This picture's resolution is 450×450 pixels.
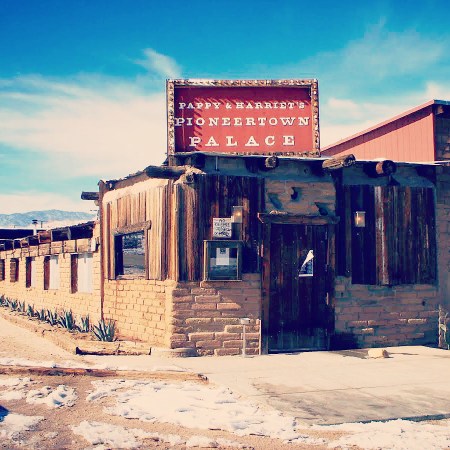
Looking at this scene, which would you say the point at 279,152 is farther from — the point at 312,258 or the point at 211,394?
the point at 211,394

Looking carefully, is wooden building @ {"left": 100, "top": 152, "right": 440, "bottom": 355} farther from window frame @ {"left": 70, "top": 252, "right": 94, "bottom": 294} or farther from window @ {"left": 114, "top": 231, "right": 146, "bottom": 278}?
window frame @ {"left": 70, "top": 252, "right": 94, "bottom": 294}

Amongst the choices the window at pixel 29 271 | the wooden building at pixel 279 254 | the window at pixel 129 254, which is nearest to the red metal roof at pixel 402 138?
the wooden building at pixel 279 254

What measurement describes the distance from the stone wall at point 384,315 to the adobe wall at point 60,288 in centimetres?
579

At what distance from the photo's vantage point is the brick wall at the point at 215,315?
1012 centimetres

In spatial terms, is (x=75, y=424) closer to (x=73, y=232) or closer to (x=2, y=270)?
(x=73, y=232)

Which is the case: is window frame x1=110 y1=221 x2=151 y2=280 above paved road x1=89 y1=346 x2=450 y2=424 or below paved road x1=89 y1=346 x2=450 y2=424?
above

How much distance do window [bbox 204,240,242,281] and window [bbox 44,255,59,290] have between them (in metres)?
8.51

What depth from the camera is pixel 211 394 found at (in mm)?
7203

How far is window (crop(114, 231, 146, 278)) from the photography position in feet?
39.0

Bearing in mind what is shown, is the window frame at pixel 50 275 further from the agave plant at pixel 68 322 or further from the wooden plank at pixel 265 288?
the wooden plank at pixel 265 288

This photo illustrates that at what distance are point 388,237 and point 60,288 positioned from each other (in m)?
9.90

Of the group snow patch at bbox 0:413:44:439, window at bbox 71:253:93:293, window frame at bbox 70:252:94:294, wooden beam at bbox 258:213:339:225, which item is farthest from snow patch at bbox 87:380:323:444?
window at bbox 71:253:93:293

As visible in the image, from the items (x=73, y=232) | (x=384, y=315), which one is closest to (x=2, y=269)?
(x=73, y=232)

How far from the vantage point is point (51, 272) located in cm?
1786
